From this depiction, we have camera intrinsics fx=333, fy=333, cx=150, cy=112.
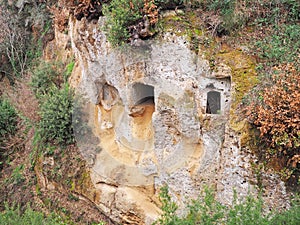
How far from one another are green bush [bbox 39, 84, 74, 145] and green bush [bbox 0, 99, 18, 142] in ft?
8.06

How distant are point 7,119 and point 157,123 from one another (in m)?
6.04

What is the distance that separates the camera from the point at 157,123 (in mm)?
7234

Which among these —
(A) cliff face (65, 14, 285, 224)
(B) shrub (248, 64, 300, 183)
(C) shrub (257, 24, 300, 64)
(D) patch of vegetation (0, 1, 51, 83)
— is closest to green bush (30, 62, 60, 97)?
(A) cliff face (65, 14, 285, 224)

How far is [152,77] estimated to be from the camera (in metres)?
7.13

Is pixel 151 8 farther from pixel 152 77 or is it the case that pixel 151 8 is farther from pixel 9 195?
pixel 9 195

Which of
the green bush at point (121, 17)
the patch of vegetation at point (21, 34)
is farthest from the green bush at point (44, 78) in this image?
the green bush at point (121, 17)

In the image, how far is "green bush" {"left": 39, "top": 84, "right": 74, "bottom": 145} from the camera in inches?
339

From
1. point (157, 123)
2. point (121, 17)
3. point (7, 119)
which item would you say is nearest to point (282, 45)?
point (157, 123)

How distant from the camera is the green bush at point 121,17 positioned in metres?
6.85

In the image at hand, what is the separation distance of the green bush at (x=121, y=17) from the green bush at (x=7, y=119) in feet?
18.0

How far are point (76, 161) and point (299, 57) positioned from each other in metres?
5.82

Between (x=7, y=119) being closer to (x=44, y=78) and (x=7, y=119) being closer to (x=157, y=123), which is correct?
(x=44, y=78)

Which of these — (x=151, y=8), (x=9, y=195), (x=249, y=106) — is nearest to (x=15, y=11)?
(x=9, y=195)

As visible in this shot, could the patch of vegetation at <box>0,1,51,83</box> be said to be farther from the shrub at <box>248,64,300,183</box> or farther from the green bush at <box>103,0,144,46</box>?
the shrub at <box>248,64,300,183</box>
